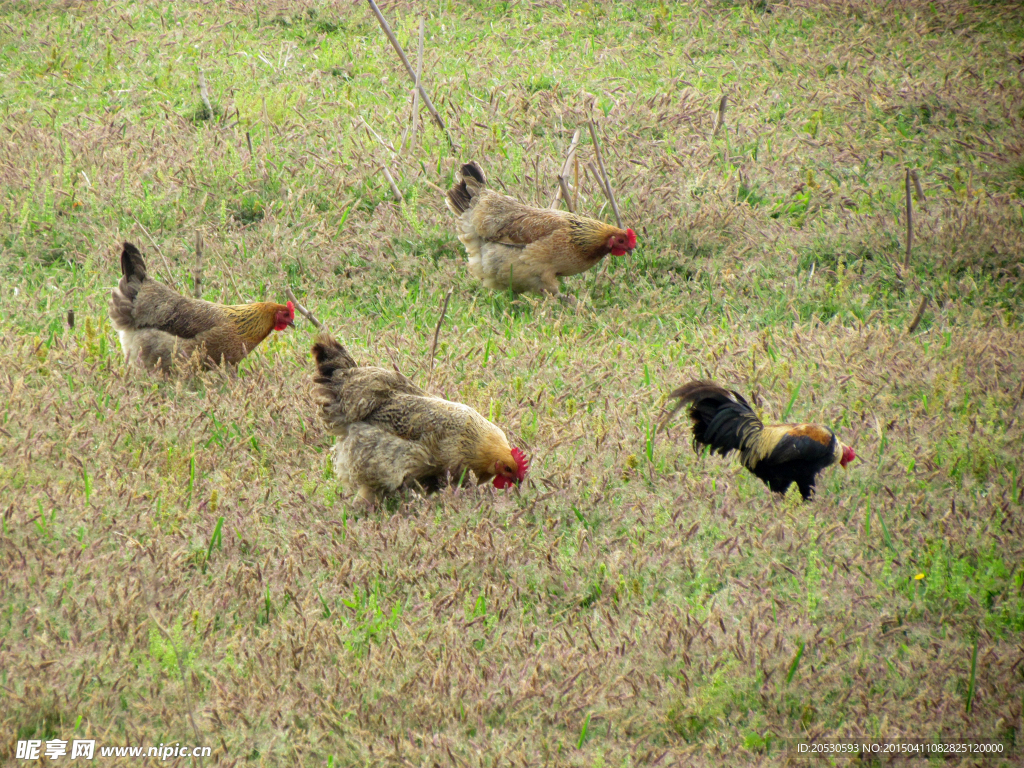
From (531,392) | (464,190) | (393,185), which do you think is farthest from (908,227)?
(393,185)

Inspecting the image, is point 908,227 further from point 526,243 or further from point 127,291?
point 127,291

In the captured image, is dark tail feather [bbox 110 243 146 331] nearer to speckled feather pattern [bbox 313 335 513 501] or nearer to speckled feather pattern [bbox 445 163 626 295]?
speckled feather pattern [bbox 313 335 513 501]

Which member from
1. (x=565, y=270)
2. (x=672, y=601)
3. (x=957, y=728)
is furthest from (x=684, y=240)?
(x=957, y=728)

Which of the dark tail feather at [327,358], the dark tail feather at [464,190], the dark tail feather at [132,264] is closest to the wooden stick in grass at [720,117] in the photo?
the dark tail feather at [464,190]

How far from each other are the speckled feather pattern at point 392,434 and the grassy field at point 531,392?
0.18 metres

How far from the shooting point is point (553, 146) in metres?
9.10

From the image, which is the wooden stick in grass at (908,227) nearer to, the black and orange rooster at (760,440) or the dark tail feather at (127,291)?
the black and orange rooster at (760,440)

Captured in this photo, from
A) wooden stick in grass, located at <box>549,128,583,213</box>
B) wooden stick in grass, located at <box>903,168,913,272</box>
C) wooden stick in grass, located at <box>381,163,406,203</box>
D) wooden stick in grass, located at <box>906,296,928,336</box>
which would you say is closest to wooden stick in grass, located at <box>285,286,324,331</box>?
wooden stick in grass, located at <box>381,163,406,203</box>

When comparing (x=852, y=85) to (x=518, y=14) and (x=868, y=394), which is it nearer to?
(x=518, y=14)

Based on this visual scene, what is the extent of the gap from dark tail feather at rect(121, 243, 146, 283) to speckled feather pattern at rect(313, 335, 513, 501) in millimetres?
1972

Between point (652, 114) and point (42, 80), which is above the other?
point (42, 80)

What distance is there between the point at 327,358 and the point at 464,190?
320 centimetres

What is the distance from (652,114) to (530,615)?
6837 millimetres

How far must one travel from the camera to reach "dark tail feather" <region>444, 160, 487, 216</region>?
7.82 meters
